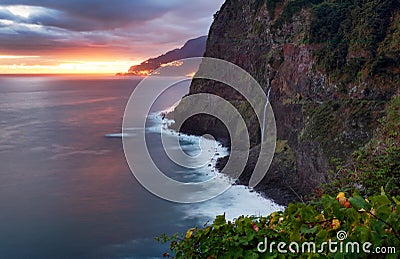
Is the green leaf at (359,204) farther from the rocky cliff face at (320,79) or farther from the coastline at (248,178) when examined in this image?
the coastline at (248,178)

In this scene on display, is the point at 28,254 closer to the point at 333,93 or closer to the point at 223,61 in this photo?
the point at 333,93

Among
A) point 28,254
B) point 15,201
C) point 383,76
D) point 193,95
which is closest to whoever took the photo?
point 28,254

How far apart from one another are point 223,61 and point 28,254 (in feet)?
74.0

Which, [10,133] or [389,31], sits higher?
[389,31]

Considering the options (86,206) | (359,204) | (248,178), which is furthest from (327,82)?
(359,204)

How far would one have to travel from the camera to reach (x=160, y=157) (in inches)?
1043

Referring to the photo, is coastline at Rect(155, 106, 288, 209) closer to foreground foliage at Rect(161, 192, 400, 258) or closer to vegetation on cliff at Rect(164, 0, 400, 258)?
vegetation on cliff at Rect(164, 0, 400, 258)

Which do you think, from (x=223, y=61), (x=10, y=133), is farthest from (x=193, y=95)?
(x=10, y=133)

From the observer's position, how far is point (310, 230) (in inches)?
88.4

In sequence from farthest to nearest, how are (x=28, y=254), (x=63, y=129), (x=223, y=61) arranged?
(x=63, y=129) < (x=223, y=61) < (x=28, y=254)

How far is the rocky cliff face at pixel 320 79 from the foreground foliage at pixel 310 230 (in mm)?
13961

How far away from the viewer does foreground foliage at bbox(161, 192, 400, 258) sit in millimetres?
1987

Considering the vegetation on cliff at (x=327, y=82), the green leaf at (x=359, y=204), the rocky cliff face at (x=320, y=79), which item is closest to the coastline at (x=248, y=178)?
the rocky cliff face at (x=320, y=79)

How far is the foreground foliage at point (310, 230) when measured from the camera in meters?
1.99
